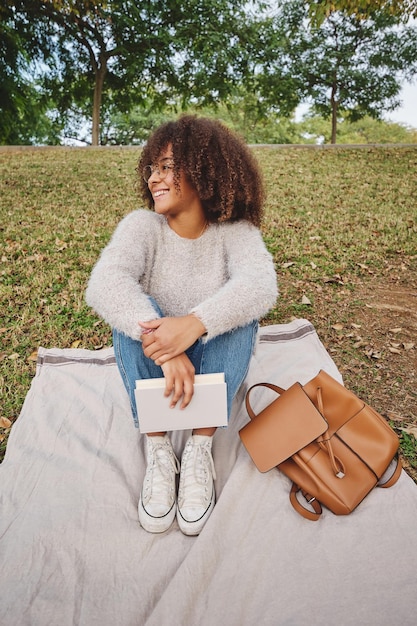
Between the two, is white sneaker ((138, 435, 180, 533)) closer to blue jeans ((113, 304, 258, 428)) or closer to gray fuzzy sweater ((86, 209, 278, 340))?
blue jeans ((113, 304, 258, 428))

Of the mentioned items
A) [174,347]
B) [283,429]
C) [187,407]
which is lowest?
[283,429]

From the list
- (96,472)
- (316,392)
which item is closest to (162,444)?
(96,472)

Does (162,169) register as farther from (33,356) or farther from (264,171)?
(264,171)

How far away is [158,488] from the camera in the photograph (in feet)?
6.04

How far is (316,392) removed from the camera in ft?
6.07

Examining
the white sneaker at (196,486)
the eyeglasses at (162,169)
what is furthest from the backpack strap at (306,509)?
the eyeglasses at (162,169)

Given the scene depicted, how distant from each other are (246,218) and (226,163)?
31cm

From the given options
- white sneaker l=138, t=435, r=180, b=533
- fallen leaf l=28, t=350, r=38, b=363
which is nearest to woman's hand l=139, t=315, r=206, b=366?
white sneaker l=138, t=435, r=180, b=533

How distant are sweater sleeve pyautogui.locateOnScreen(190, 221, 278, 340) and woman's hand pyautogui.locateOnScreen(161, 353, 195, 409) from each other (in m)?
0.20

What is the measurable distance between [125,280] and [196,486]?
0.98m

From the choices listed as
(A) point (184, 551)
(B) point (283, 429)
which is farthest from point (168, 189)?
(A) point (184, 551)

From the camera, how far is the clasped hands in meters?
1.68

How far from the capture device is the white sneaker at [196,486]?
176 centimetres

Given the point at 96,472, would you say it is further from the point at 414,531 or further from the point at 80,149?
the point at 80,149
